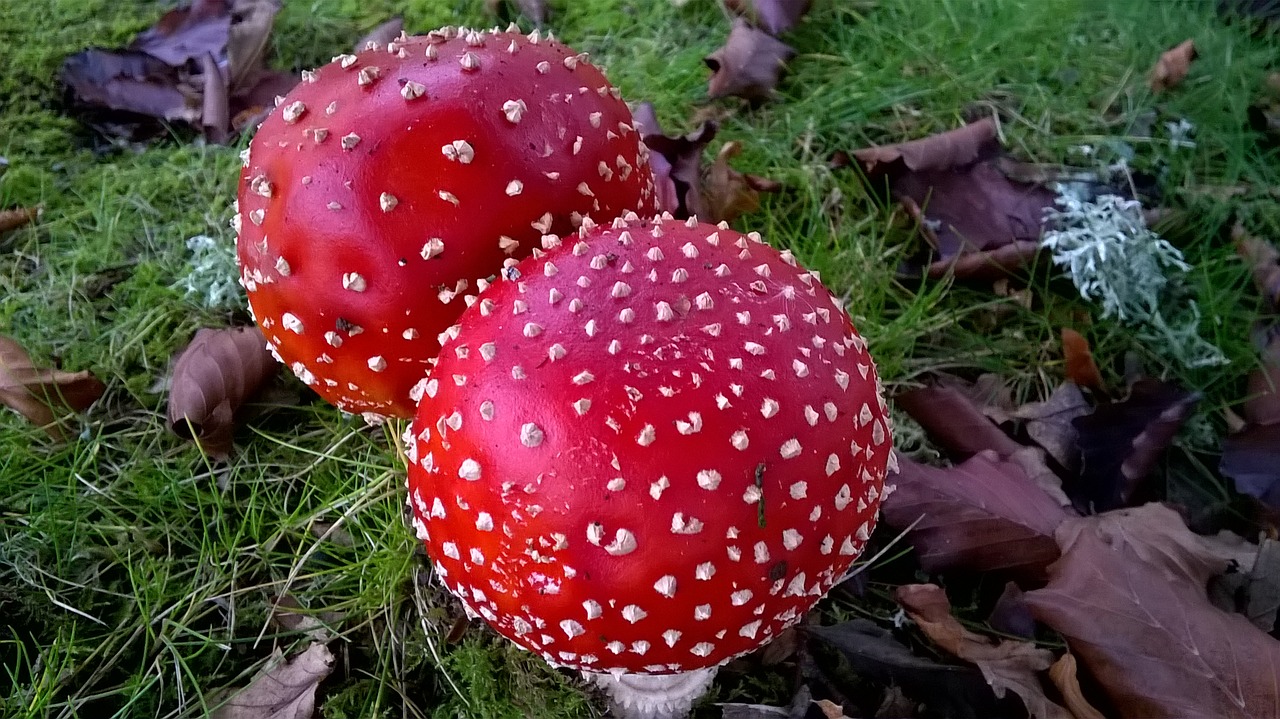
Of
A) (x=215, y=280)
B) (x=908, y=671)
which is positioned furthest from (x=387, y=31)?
(x=908, y=671)

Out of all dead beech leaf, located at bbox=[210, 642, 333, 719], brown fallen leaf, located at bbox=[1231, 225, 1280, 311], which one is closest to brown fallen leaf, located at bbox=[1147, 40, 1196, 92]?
brown fallen leaf, located at bbox=[1231, 225, 1280, 311]

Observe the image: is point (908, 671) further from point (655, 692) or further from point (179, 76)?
point (179, 76)

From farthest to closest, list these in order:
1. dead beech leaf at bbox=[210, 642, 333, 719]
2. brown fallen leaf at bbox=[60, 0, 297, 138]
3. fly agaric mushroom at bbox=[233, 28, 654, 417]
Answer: brown fallen leaf at bbox=[60, 0, 297, 138]
dead beech leaf at bbox=[210, 642, 333, 719]
fly agaric mushroom at bbox=[233, 28, 654, 417]

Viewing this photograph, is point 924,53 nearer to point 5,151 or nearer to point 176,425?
point 176,425

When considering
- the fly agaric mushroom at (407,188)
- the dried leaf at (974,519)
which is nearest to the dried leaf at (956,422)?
the dried leaf at (974,519)

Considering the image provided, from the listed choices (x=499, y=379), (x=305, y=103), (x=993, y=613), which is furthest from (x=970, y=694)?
(x=305, y=103)

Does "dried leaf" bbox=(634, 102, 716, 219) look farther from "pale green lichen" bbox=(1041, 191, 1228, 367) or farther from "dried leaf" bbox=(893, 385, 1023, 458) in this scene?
A: "pale green lichen" bbox=(1041, 191, 1228, 367)
